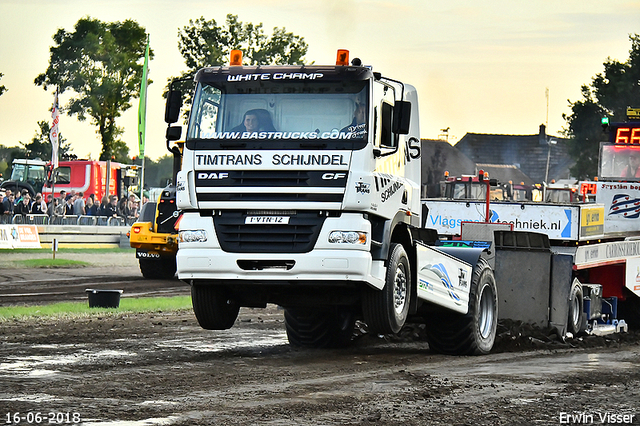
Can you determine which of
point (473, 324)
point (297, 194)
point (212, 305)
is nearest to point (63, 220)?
point (212, 305)

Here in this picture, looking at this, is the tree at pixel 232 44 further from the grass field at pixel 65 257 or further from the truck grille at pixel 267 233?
the truck grille at pixel 267 233

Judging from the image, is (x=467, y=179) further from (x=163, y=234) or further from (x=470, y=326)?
(x=470, y=326)

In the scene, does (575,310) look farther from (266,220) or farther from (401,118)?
(266,220)

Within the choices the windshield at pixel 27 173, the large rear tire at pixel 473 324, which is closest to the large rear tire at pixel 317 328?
the large rear tire at pixel 473 324

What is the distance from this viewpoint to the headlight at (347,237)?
9.98 m

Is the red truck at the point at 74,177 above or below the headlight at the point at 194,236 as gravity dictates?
above

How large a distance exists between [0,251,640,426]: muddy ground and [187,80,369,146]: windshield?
7.93ft

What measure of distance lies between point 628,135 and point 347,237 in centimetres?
Result: 961

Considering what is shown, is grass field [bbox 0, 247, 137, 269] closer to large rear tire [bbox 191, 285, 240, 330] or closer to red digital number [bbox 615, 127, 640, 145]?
red digital number [bbox 615, 127, 640, 145]

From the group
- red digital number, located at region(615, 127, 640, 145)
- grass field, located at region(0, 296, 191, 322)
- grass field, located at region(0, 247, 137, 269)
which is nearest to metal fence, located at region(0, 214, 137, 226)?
grass field, located at region(0, 247, 137, 269)

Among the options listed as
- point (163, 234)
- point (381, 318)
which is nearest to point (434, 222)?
point (381, 318)

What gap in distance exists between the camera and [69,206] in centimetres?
3547

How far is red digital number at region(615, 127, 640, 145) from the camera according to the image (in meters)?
17.8

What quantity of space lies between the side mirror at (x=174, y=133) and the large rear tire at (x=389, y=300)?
101 inches
